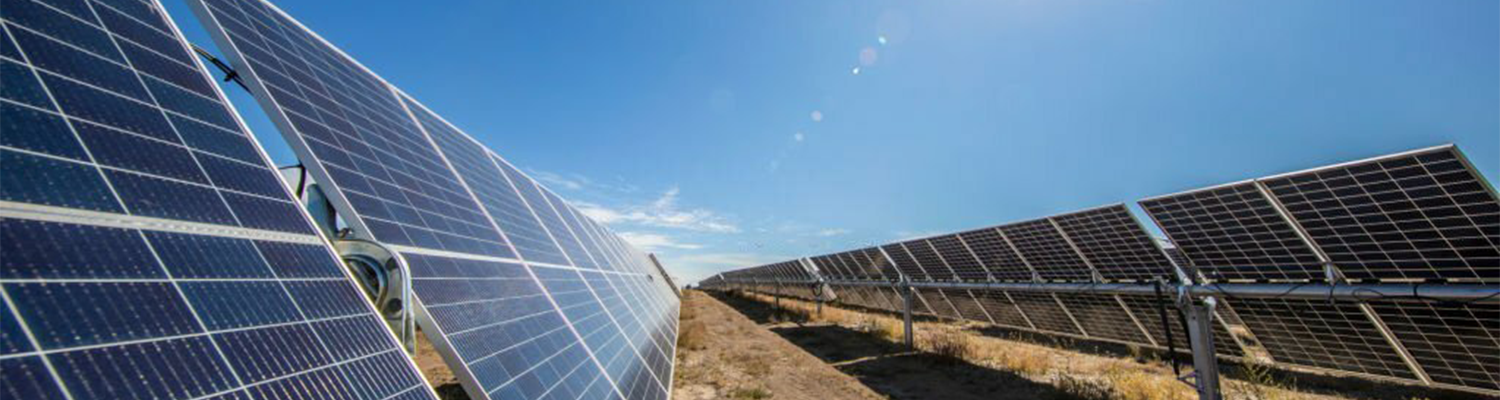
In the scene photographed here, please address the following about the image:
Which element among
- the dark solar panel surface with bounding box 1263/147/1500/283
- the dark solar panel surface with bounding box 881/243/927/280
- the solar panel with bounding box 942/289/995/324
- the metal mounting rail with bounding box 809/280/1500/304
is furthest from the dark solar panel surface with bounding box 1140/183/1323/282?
the dark solar panel surface with bounding box 881/243/927/280

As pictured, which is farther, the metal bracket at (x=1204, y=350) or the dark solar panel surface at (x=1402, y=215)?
the metal bracket at (x=1204, y=350)

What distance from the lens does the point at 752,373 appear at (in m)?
14.6

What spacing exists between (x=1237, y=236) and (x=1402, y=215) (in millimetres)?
2162

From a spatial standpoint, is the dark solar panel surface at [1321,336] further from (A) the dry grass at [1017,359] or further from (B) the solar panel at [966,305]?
(B) the solar panel at [966,305]

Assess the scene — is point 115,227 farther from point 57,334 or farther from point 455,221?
point 455,221

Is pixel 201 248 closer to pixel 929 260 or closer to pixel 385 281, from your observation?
pixel 385 281

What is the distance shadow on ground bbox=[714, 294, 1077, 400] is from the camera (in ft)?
41.8

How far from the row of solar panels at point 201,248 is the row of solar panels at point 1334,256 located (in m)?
11.2

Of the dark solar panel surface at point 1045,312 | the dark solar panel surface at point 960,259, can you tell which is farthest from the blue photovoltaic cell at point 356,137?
the dark solar panel surface at point 1045,312

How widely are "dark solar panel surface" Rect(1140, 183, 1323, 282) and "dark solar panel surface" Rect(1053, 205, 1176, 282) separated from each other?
74cm

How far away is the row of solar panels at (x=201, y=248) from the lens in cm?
233

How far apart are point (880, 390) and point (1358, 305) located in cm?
930

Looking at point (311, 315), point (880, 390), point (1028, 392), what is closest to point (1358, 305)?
point (1028, 392)

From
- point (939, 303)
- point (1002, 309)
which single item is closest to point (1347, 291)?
point (1002, 309)
